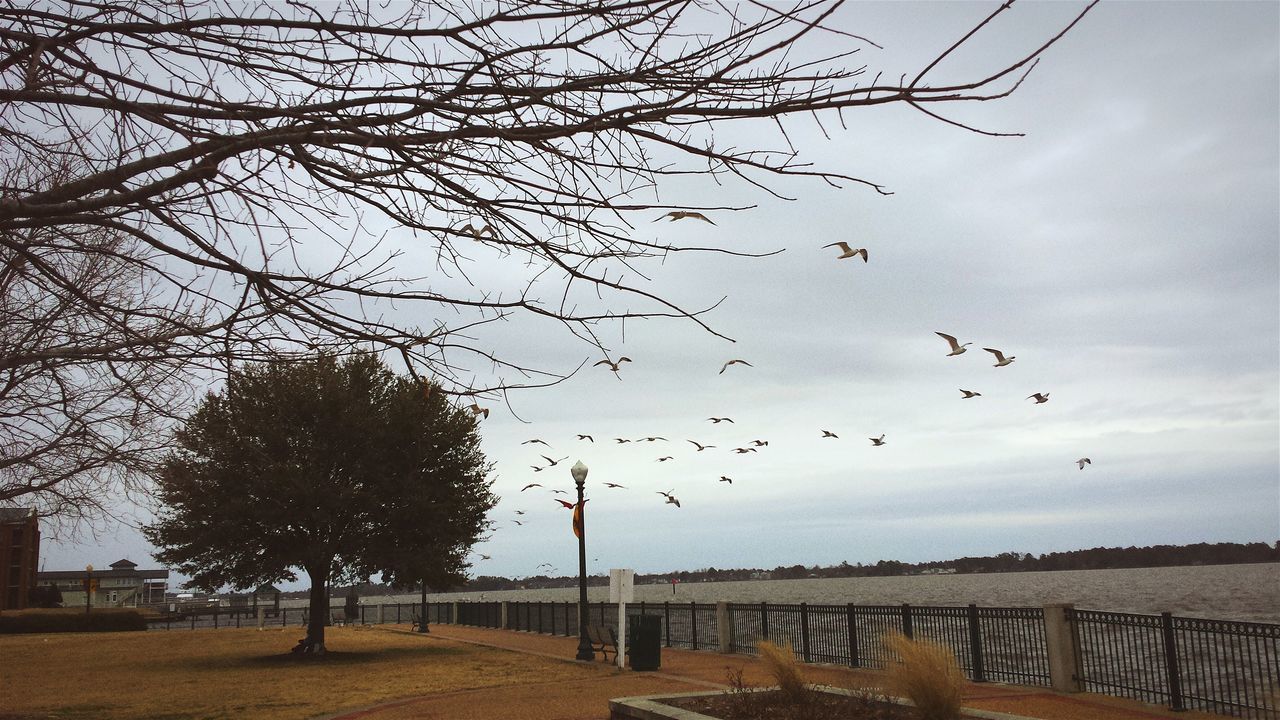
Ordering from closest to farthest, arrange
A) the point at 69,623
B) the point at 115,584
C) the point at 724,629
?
the point at 724,629 → the point at 69,623 → the point at 115,584

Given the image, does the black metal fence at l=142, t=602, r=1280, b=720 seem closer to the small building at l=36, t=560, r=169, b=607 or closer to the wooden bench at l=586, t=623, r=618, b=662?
the wooden bench at l=586, t=623, r=618, b=662

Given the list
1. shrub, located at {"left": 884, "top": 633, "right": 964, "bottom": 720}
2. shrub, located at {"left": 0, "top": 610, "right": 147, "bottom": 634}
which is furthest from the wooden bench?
shrub, located at {"left": 0, "top": 610, "right": 147, "bottom": 634}

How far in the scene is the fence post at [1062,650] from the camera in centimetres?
1384

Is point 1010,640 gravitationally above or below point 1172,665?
below

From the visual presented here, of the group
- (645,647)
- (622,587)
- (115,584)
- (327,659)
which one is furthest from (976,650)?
(115,584)

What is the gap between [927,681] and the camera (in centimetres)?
855

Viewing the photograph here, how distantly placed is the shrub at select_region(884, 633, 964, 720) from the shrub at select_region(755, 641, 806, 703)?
3.60 feet

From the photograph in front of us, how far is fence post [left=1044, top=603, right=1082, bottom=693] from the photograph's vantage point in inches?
545

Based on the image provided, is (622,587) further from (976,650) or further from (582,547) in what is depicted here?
(976,650)

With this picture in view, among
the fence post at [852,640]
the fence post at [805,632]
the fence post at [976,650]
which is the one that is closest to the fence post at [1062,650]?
the fence post at [976,650]

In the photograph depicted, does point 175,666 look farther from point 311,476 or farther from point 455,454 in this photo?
point 455,454

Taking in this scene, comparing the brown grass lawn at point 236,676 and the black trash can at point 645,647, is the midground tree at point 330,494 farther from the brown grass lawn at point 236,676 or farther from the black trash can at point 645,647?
the black trash can at point 645,647

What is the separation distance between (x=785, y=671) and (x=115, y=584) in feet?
344

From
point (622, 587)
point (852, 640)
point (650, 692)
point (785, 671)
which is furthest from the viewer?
point (622, 587)
